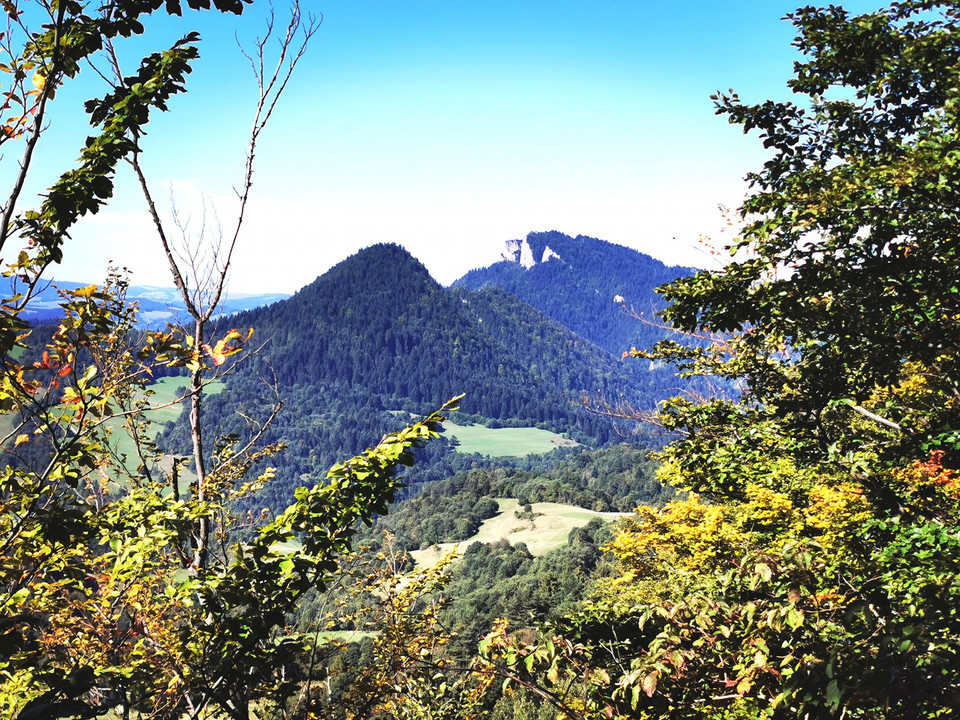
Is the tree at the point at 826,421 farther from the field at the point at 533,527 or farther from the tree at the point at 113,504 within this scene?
the field at the point at 533,527

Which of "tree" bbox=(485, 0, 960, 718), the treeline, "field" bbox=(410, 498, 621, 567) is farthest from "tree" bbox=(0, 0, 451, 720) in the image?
the treeline

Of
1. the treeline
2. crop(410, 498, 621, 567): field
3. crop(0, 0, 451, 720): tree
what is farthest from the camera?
the treeline

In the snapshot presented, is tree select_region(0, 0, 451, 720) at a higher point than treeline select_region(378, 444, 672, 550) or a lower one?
higher

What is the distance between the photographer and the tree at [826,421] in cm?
305

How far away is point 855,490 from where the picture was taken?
14.3 metres

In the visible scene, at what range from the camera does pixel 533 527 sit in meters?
99.6

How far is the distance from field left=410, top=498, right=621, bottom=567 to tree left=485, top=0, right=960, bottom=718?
75650 mm

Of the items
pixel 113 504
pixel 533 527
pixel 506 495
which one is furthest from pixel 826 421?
pixel 506 495

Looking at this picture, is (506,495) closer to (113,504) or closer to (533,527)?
(533,527)

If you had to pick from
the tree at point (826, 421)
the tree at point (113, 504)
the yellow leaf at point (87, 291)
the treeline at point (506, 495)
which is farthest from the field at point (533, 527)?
the yellow leaf at point (87, 291)

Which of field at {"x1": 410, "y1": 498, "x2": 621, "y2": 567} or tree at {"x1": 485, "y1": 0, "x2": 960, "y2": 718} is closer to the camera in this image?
tree at {"x1": 485, "y1": 0, "x2": 960, "y2": 718}

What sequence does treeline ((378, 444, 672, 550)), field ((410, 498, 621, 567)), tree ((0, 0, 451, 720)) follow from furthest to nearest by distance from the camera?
treeline ((378, 444, 672, 550))
field ((410, 498, 621, 567))
tree ((0, 0, 451, 720))

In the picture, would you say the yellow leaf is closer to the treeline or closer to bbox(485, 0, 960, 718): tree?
bbox(485, 0, 960, 718): tree

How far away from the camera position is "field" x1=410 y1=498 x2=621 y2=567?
88000 millimetres
